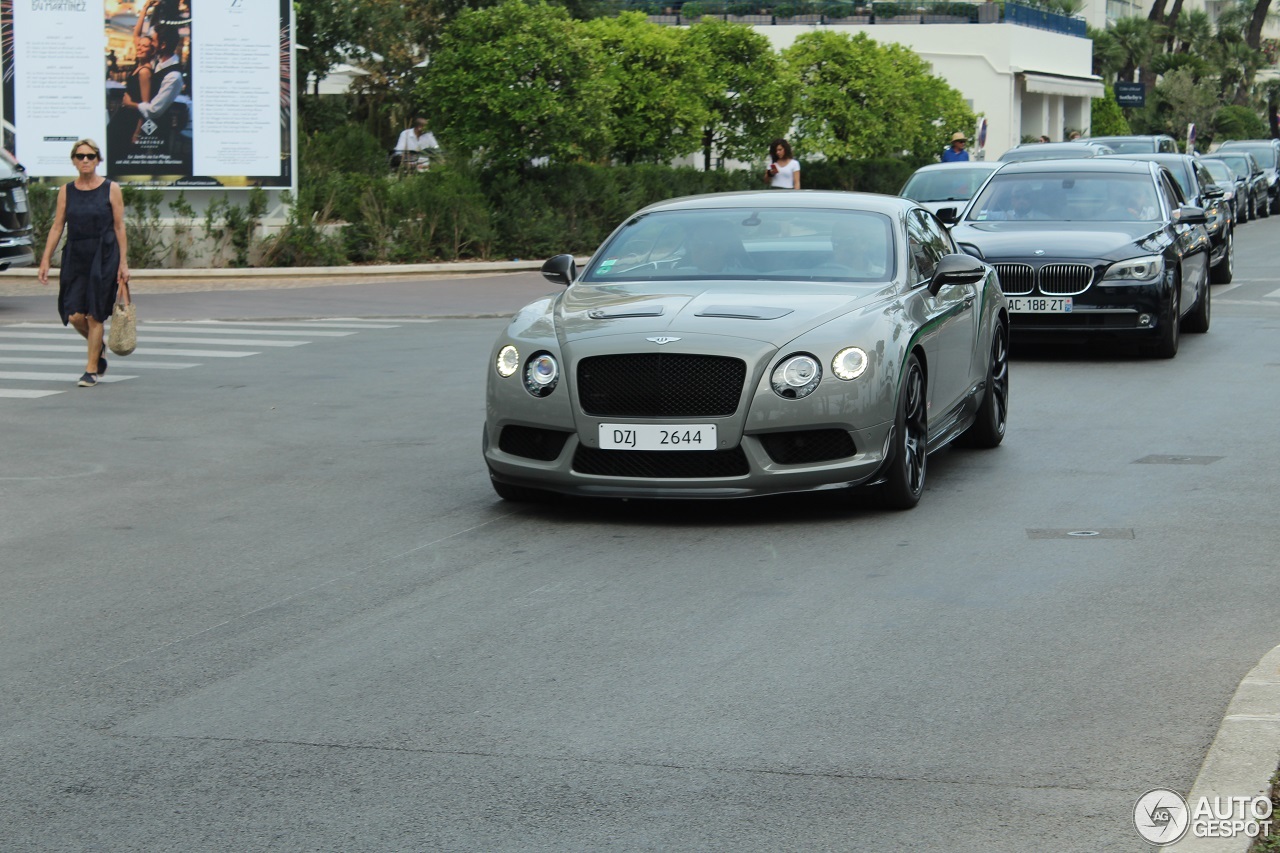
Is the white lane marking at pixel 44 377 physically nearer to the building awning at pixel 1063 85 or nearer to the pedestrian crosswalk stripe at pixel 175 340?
the pedestrian crosswalk stripe at pixel 175 340

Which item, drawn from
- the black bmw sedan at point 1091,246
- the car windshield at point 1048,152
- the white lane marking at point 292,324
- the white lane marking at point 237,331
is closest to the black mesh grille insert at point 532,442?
the black bmw sedan at point 1091,246

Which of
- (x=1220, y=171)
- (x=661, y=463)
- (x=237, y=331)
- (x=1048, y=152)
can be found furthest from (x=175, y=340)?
(x=1220, y=171)

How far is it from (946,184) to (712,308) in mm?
18063

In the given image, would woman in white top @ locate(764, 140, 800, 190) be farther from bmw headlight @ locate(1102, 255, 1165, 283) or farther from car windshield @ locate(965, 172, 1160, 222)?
bmw headlight @ locate(1102, 255, 1165, 283)

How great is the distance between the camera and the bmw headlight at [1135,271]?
15.2 meters

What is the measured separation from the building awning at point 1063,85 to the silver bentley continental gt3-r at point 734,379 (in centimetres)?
4998

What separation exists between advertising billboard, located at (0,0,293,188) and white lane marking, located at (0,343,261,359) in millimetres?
8882

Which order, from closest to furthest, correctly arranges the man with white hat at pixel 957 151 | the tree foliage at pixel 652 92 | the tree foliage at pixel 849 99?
the man with white hat at pixel 957 151 → the tree foliage at pixel 652 92 → the tree foliage at pixel 849 99

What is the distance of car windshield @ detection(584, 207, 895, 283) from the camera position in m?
9.68

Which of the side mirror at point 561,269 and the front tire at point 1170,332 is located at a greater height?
the side mirror at point 561,269

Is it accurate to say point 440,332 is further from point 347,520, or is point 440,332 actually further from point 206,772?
point 206,772

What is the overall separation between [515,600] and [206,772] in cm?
220

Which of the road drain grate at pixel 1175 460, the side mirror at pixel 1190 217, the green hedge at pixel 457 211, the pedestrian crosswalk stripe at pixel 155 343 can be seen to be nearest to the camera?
the road drain grate at pixel 1175 460

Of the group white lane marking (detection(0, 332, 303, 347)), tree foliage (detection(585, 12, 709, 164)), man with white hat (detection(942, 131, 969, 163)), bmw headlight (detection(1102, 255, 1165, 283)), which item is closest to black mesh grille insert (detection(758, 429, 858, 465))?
bmw headlight (detection(1102, 255, 1165, 283))
